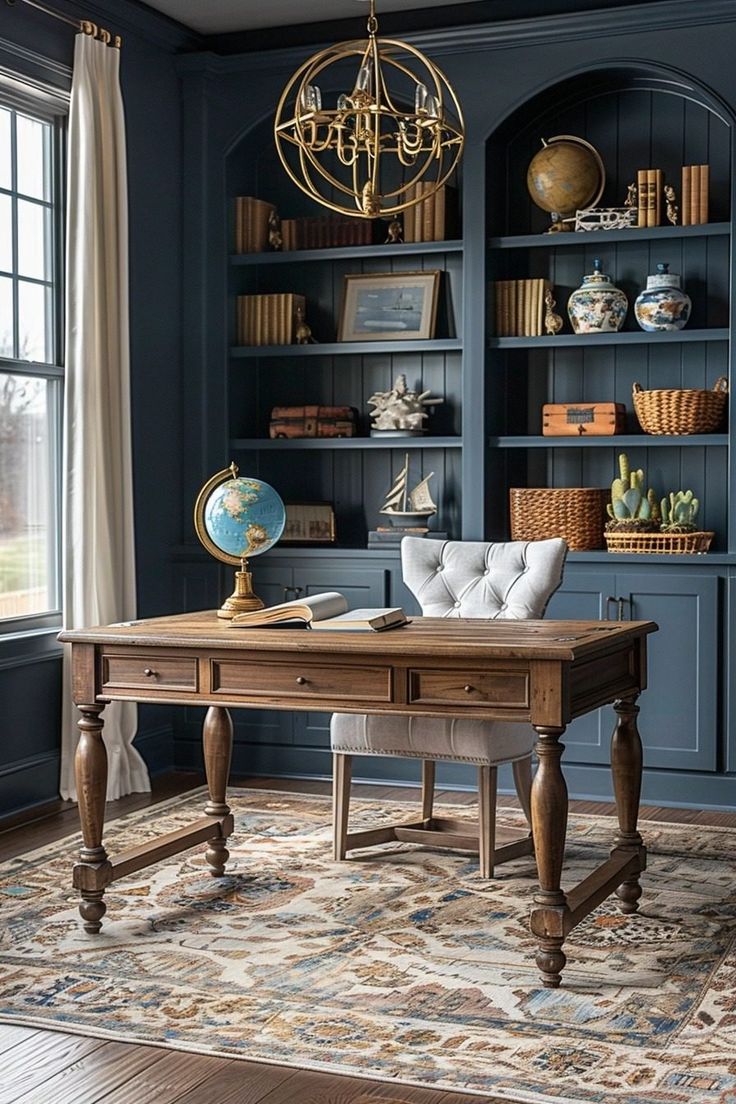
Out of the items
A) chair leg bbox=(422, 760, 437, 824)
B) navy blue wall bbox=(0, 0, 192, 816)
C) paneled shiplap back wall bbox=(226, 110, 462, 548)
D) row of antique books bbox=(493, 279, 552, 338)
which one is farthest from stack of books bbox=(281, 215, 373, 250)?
chair leg bbox=(422, 760, 437, 824)

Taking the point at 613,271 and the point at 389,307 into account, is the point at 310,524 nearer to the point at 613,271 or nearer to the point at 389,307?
the point at 389,307

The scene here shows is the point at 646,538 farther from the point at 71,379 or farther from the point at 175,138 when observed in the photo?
the point at 175,138

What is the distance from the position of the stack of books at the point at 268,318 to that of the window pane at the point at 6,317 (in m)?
1.17

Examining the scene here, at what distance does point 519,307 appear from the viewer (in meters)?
5.42

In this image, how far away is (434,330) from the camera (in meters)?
5.59

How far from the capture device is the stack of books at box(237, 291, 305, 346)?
575 centimetres

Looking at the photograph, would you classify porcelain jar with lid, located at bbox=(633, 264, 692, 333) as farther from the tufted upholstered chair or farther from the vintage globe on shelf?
the tufted upholstered chair

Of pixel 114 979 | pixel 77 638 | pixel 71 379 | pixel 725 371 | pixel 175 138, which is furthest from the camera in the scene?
pixel 175 138

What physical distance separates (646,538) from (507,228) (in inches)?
56.0

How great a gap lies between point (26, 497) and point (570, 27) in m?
2.61

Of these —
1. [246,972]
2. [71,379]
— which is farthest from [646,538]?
[246,972]

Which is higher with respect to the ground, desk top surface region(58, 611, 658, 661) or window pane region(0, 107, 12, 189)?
window pane region(0, 107, 12, 189)

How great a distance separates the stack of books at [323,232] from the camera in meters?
5.65

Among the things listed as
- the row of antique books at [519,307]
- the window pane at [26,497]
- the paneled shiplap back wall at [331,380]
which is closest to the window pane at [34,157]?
the window pane at [26,497]
